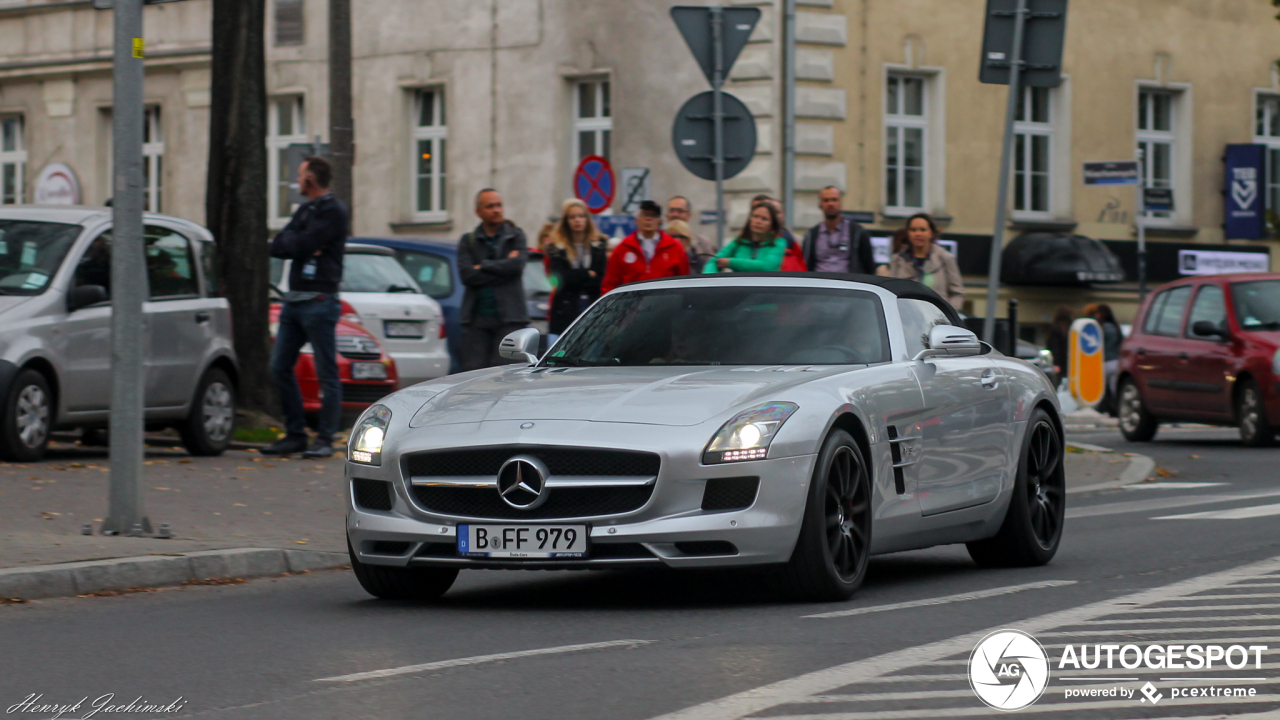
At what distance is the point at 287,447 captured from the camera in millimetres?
15109

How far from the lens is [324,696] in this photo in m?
5.96

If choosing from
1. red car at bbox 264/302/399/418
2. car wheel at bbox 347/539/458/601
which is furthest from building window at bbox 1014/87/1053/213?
car wheel at bbox 347/539/458/601

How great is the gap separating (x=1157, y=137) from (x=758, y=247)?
70.6ft

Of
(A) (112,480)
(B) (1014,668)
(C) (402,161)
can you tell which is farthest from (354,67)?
(B) (1014,668)

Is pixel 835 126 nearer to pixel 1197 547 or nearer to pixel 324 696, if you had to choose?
pixel 1197 547

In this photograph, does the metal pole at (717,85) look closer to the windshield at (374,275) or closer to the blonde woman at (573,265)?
the blonde woman at (573,265)

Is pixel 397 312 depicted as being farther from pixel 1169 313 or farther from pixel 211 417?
pixel 1169 313

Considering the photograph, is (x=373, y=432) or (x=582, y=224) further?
(x=582, y=224)

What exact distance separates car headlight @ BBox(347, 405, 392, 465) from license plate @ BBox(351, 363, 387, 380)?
8.96m

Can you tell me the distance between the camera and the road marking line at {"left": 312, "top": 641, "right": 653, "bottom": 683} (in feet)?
20.7

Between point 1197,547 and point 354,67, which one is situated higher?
point 354,67

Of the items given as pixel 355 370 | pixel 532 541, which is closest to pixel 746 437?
pixel 532 541

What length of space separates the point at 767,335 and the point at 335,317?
6.03 m

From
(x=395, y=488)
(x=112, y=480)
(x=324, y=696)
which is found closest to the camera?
(x=324, y=696)
